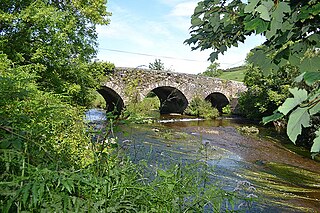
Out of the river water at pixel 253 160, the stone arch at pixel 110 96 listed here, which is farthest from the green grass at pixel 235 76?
the river water at pixel 253 160

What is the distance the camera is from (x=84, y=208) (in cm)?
179

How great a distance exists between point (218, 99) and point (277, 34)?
28332mm

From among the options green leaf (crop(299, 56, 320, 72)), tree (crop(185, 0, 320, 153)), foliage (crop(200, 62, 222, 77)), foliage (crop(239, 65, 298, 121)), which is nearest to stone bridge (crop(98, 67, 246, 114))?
foliage (crop(239, 65, 298, 121))

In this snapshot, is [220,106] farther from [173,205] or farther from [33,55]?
[173,205]

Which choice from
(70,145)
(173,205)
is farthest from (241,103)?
(173,205)

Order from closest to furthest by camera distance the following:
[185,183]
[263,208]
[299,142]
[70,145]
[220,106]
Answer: [185,183] → [70,145] → [263,208] → [299,142] → [220,106]

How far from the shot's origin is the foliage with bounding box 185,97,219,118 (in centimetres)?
2234

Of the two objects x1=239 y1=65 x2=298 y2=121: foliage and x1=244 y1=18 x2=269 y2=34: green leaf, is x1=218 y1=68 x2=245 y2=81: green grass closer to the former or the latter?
x1=239 y1=65 x2=298 y2=121: foliage

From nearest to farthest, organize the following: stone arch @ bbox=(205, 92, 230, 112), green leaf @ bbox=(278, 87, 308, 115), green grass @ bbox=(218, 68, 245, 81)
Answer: green leaf @ bbox=(278, 87, 308, 115) → stone arch @ bbox=(205, 92, 230, 112) → green grass @ bbox=(218, 68, 245, 81)

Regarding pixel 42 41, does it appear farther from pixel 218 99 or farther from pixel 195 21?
pixel 218 99

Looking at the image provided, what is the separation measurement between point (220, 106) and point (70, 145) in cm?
2582

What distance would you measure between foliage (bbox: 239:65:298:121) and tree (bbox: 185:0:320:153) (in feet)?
51.8

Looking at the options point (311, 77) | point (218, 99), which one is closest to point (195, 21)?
point (311, 77)

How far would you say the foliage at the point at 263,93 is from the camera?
17.9 metres
